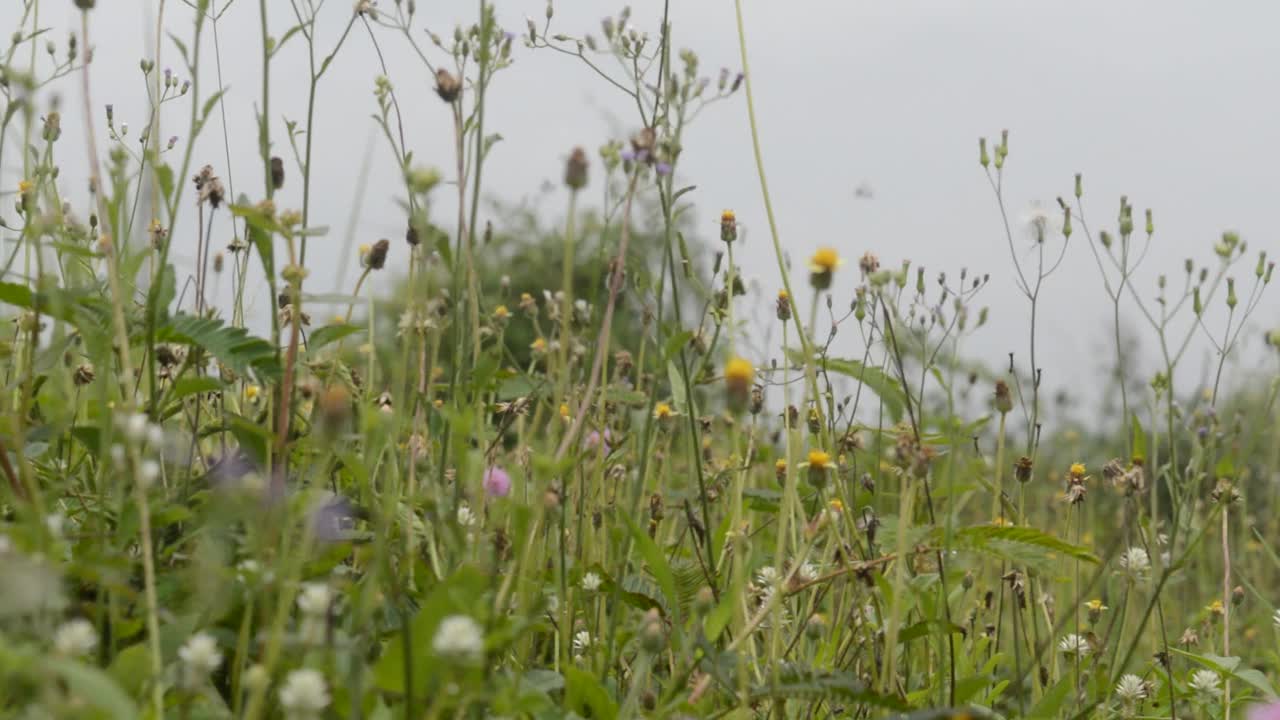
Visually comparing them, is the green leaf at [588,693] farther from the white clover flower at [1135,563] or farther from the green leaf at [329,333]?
the white clover flower at [1135,563]

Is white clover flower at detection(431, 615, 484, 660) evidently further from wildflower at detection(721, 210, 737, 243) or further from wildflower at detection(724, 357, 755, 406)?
wildflower at detection(721, 210, 737, 243)

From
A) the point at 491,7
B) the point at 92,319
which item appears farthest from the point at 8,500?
the point at 491,7

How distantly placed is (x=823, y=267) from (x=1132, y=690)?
2.93 ft

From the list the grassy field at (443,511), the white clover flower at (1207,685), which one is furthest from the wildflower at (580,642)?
the white clover flower at (1207,685)

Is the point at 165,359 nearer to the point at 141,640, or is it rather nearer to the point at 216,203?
the point at 216,203

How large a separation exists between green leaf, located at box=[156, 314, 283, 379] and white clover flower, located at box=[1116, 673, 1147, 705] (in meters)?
1.22

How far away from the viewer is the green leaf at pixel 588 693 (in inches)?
41.9

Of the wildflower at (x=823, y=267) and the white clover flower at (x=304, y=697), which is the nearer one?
the white clover flower at (x=304, y=697)

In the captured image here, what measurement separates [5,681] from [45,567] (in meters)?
0.11

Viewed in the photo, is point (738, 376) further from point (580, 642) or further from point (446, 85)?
point (580, 642)

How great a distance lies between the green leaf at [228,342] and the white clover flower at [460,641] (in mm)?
461

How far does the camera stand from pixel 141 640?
1.09 m

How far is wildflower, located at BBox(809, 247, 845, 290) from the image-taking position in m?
1.10

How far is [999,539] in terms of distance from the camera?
1324 millimetres
